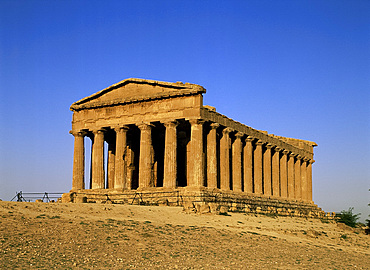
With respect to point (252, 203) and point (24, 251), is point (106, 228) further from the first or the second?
point (252, 203)

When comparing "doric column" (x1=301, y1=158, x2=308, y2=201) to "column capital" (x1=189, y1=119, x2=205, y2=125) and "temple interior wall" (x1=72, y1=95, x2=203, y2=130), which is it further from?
"temple interior wall" (x1=72, y1=95, x2=203, y2=130)

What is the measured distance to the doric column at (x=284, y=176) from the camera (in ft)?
208

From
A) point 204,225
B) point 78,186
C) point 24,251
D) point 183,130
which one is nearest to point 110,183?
point 78,186

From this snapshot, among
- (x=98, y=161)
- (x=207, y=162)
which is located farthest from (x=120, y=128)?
(x=207, y=162)

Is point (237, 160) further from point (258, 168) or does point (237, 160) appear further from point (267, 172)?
point (267, 172)

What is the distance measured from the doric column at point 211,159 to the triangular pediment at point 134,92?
4423 millimetres

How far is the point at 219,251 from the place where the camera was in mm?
26078

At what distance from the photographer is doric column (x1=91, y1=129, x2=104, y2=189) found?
164ft

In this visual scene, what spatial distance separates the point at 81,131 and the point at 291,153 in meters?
29.2

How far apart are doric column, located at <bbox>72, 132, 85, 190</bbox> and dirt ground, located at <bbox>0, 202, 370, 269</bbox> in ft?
52.9

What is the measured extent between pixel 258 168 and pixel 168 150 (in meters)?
14.3

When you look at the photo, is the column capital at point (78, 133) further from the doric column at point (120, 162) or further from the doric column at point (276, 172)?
the doric column at point (276, 172)

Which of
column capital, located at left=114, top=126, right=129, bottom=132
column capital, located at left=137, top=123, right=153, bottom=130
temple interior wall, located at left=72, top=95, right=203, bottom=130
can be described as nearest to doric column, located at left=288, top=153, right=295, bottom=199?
column capital, located at left=137, top=123, right=153, bottom=130

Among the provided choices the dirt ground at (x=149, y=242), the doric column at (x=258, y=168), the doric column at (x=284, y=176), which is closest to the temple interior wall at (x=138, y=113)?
the dirt ground at (x=149, y=242)
